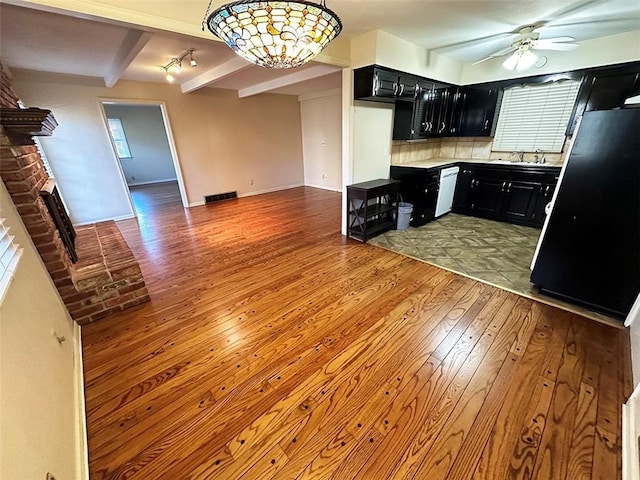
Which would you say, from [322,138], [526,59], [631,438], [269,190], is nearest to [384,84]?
[526,59]

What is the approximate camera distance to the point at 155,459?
129cm

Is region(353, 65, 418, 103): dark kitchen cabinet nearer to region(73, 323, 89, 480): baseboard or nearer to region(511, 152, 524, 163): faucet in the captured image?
region(511, 152, 524, 163): faucet

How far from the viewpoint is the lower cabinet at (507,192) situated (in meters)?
3.82

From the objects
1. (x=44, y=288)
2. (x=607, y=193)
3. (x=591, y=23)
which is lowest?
(x=44, y=288)

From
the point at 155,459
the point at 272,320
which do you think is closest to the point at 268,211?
the point at 272,320

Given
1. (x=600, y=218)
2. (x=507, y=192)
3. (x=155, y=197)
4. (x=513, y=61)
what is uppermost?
(x=513, y=61)

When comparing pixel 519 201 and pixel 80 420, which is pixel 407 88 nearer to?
pixel 519 201

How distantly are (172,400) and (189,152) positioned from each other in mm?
5457

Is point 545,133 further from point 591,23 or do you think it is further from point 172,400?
A: point 172,400

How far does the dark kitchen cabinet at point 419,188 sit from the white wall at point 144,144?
8.89 metres

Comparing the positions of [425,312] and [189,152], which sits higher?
[189,152]

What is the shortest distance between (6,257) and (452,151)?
5.90 m

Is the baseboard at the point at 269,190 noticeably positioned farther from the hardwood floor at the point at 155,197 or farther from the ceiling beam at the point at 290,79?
the ceiling beam at the point at 290,79

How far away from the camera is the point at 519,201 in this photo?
4.08 metres
